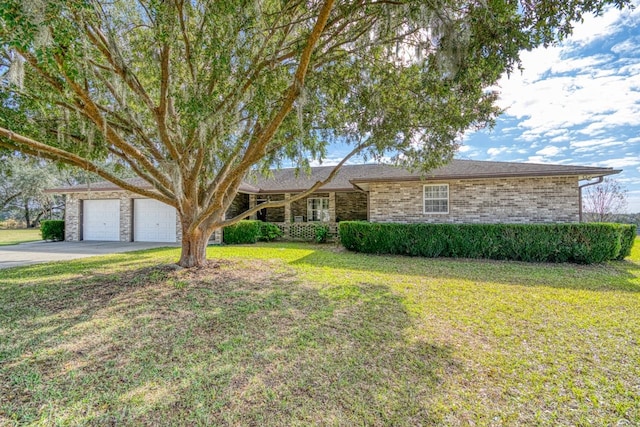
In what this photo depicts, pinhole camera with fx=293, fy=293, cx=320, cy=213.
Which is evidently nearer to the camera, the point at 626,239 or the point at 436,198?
the point at 626,239

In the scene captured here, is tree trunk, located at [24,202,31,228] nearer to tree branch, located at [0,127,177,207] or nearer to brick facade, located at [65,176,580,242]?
brick facade, located at [65,176,580,242]

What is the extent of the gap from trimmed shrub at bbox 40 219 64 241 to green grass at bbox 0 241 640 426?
36.1ft

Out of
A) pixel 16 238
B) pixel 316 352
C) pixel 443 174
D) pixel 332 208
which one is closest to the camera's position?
pixel 316 352

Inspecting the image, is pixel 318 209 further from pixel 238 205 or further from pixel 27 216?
pixel 27 216

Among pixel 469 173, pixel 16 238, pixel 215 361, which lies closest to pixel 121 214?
pixel 16 238

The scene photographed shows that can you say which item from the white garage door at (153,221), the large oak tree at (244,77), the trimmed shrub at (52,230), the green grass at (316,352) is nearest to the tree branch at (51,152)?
the large oak tree at (244,77)

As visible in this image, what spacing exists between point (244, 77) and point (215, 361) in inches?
181

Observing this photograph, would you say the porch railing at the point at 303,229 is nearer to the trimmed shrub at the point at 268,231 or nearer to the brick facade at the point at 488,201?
the trimmed shrub at the point at 268,231

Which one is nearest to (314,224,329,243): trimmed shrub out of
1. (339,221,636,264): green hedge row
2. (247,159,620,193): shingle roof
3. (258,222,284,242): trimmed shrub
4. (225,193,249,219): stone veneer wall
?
(247,159,620,193): shingle roof

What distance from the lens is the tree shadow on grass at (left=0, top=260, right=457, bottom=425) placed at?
231 centimetres

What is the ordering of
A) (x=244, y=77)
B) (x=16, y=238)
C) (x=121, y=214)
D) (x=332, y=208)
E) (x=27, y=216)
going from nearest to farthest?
(x=244, y=77), (x=121, y=214), (x=332, y=208), (x=16, y=238), (x=27, y=216)

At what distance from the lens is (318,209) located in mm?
16375

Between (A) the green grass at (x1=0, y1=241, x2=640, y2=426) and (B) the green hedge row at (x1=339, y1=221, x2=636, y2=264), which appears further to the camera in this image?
(B) the green hedge row at (x1=339, y1=221, x2=636, y2=264)

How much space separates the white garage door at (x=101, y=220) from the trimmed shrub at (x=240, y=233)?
19.1ft
